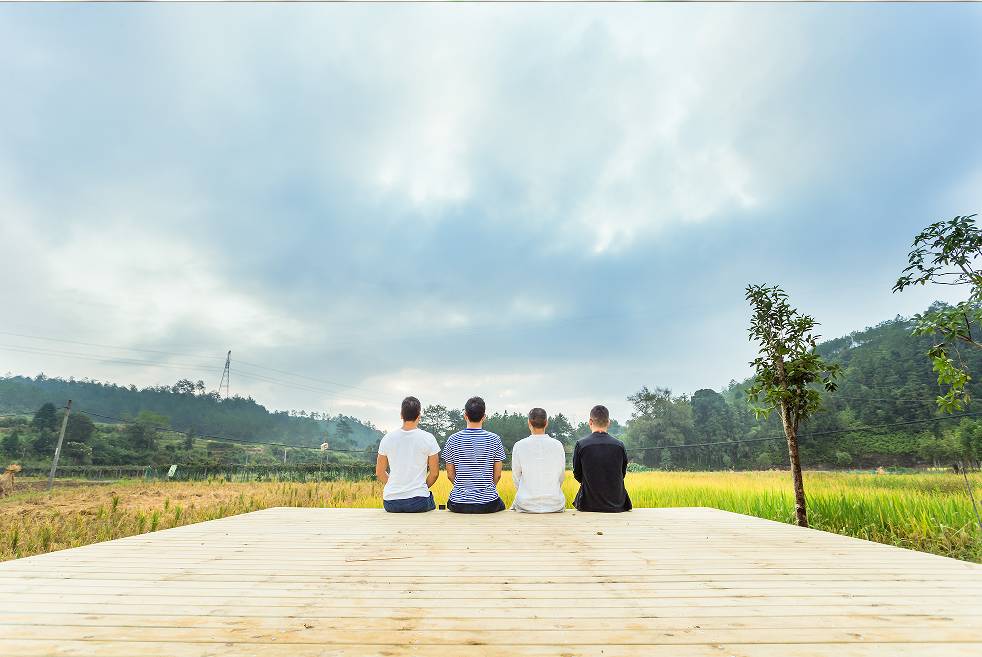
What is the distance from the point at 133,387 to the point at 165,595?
121791 millimetres

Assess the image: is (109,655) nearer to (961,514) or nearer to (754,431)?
(961,514)

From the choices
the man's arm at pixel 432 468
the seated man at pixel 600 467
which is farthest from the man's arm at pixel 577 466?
the man's arm at pixel 432 468

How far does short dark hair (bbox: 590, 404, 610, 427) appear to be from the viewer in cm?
528

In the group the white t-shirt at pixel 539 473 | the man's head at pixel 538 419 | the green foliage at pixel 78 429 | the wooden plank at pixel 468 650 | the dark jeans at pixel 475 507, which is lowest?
the wooden plank at pixel 468 650

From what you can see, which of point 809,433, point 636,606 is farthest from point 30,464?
point 809,433

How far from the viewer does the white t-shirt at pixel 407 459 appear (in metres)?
5.18

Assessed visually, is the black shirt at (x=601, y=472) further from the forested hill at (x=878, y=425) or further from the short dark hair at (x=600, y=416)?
the forested hill at (x=878, y=425)

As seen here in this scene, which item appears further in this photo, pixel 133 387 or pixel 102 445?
pixel 133 387

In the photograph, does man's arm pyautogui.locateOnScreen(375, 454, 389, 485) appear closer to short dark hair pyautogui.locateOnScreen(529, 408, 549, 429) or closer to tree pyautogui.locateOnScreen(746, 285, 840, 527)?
short dark hair pyautogui.locateOnScreen(529, 408, 549, 429)

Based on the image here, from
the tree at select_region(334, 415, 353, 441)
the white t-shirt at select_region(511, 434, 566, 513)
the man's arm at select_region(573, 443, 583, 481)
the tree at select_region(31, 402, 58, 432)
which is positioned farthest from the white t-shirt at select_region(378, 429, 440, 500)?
the tree at select_region(334, 415, 353, 441)

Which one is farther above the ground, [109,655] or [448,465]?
[448,465]

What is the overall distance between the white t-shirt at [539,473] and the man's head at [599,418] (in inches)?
18.1

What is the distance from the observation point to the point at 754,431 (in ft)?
200

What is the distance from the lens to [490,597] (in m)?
2.40
